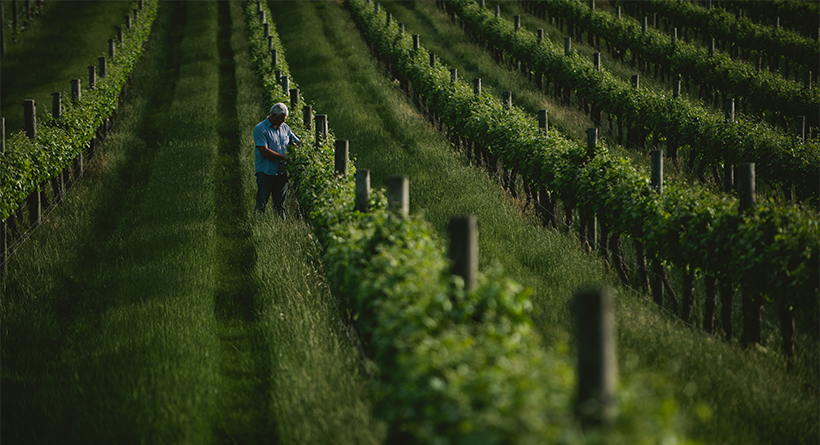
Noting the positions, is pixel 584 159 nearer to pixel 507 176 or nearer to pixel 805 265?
pixel 507 176

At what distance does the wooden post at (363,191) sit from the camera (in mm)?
6031

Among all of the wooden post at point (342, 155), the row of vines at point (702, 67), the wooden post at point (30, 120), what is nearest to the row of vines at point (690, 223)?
the wooden post at point (342, 155)

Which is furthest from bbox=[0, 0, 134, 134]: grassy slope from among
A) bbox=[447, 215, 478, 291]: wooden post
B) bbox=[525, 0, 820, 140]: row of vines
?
bbox=[525, 0, 820, 140]: row of vines

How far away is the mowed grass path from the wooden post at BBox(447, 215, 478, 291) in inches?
59.4

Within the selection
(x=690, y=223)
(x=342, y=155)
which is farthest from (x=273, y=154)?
(x=690, y=223)

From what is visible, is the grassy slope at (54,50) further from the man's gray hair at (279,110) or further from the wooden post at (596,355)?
the wooden post at (596,355)

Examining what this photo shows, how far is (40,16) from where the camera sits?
108 feet

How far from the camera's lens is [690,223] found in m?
7.53

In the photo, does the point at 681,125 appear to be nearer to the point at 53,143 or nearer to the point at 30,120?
the point at 53,143

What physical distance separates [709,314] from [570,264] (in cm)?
187

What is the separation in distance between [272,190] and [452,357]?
7.34 m

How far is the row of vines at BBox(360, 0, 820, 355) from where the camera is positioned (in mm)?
6430

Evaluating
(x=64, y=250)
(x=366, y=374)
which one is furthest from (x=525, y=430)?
(x=64, y=250)

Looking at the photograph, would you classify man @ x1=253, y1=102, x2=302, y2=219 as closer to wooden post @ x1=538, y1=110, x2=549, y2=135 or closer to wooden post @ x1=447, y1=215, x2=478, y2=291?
wooden post @ x1=538, y1=110, x2=549, y2=135
